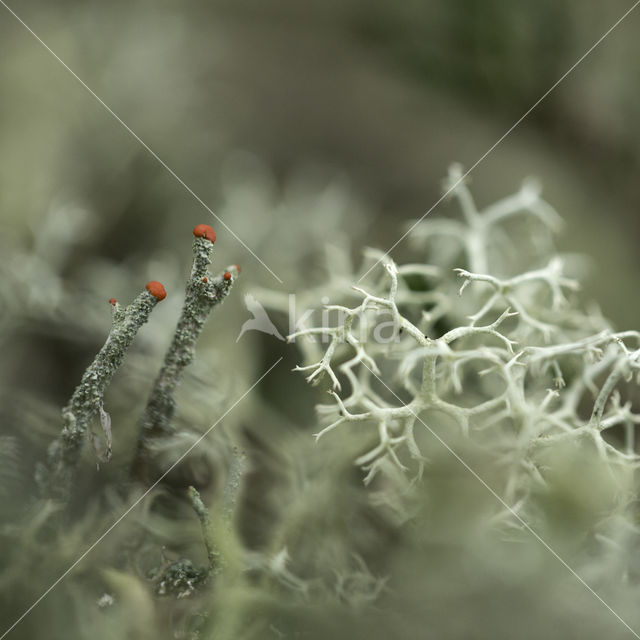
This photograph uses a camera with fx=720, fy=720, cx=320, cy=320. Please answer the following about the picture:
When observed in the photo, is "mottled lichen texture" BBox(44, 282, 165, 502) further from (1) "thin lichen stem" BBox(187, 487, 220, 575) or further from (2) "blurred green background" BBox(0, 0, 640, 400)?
(2) "blurred green background" BBox(0, 0, 640, 400)

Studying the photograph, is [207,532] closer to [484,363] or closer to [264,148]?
[484,363]

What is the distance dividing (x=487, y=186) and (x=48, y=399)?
0.58m

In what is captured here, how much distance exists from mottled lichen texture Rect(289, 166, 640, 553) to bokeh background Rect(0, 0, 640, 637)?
6 cm

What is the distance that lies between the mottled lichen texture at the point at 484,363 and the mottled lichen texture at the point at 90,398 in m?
0.09

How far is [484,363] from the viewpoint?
21.7 inches

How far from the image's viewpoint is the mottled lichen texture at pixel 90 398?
37 cm

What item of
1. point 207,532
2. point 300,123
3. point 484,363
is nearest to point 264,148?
point 300,123

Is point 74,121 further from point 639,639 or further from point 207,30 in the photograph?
point 639,639

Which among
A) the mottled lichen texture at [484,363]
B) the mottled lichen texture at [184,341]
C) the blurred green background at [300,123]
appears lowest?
the mottled lichen texture at [184,341]

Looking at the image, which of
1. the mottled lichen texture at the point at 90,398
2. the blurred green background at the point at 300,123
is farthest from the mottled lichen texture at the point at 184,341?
the blurred green background at the point at 300,123

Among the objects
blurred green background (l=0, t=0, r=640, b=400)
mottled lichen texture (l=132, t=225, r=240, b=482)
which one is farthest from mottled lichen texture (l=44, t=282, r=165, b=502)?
blurred green background (l=0, t=0, r=640, b=400)

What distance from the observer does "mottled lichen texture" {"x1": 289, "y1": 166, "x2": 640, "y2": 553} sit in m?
0.42

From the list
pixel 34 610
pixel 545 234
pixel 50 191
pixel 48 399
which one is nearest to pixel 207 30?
pixel 50 191

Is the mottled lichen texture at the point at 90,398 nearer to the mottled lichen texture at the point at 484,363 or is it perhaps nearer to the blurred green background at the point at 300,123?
the mottled lichen texture at the point at 484,363
